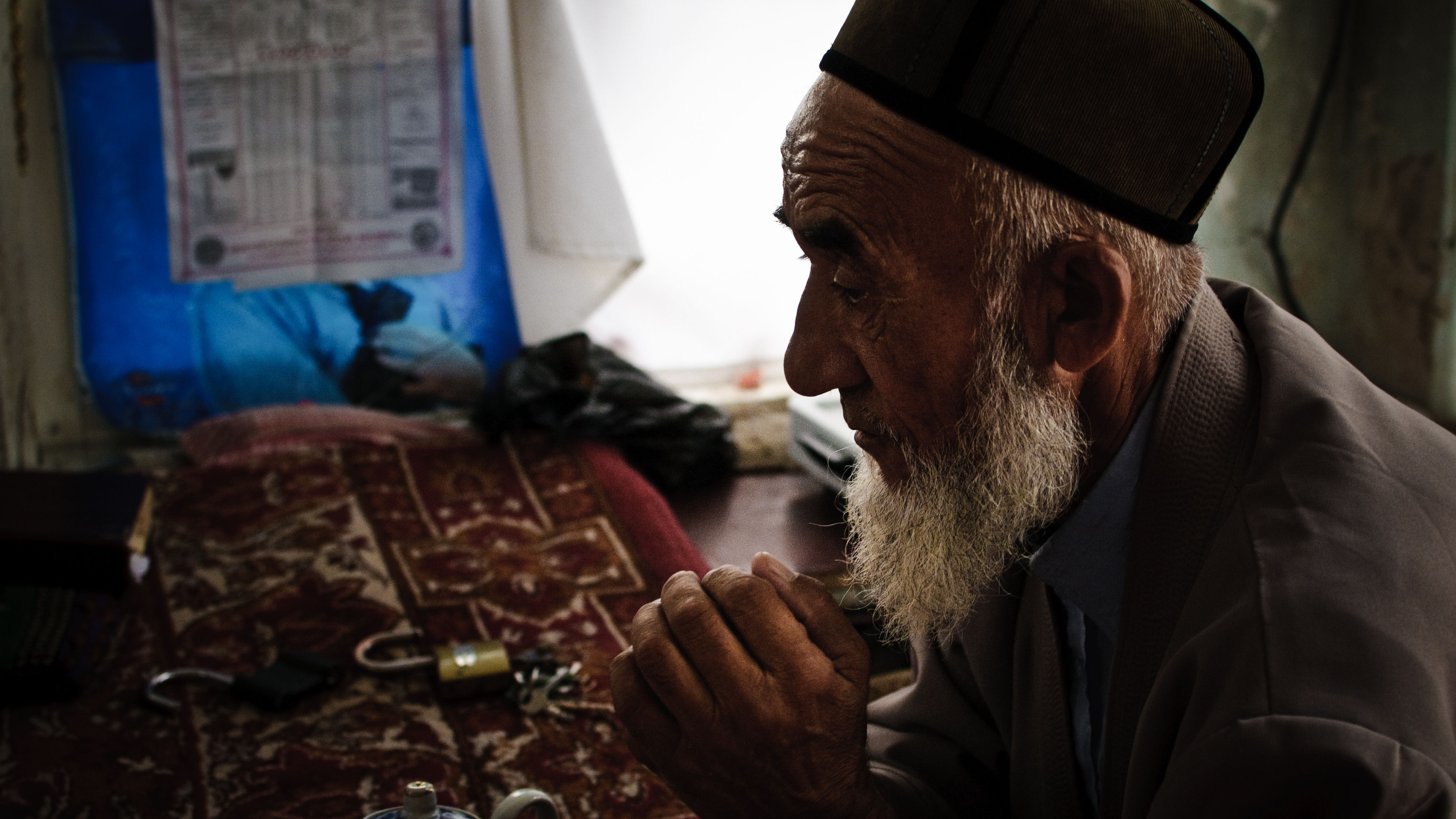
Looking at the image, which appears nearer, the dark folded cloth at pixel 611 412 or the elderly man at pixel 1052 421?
the elderly man at pixel 1052 421

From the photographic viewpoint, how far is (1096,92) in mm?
952

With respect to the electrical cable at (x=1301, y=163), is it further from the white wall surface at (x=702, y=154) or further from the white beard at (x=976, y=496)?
the white beard at (x=976, y=496)

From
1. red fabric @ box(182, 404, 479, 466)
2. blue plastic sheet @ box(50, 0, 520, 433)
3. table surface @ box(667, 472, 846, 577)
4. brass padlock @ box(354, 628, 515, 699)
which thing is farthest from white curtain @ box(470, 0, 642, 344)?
brass padlock @ box(354, 628, 515, 699)

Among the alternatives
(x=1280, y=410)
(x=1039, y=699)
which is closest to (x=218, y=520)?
(x=1039, y=699)

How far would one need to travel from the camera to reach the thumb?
1.05m

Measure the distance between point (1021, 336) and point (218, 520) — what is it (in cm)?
183

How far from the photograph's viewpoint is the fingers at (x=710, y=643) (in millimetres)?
1014

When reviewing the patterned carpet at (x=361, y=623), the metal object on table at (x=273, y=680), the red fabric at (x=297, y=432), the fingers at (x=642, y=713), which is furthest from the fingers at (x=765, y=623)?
the red fabric at (x=297, y=432)

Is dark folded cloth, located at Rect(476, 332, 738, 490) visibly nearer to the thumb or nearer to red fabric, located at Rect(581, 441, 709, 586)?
red fabric, located at Rect(581, 441, 709, 586)

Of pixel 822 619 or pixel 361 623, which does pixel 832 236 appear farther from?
pixel 361 623

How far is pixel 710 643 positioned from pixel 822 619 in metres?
0.11

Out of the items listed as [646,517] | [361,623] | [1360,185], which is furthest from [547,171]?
[1360,185]

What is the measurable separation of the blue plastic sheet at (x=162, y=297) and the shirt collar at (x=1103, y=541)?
7.07ft

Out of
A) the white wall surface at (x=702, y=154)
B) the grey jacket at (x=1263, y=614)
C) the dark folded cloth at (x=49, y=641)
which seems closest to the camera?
the grey jacket at (x=1263, y=614)
